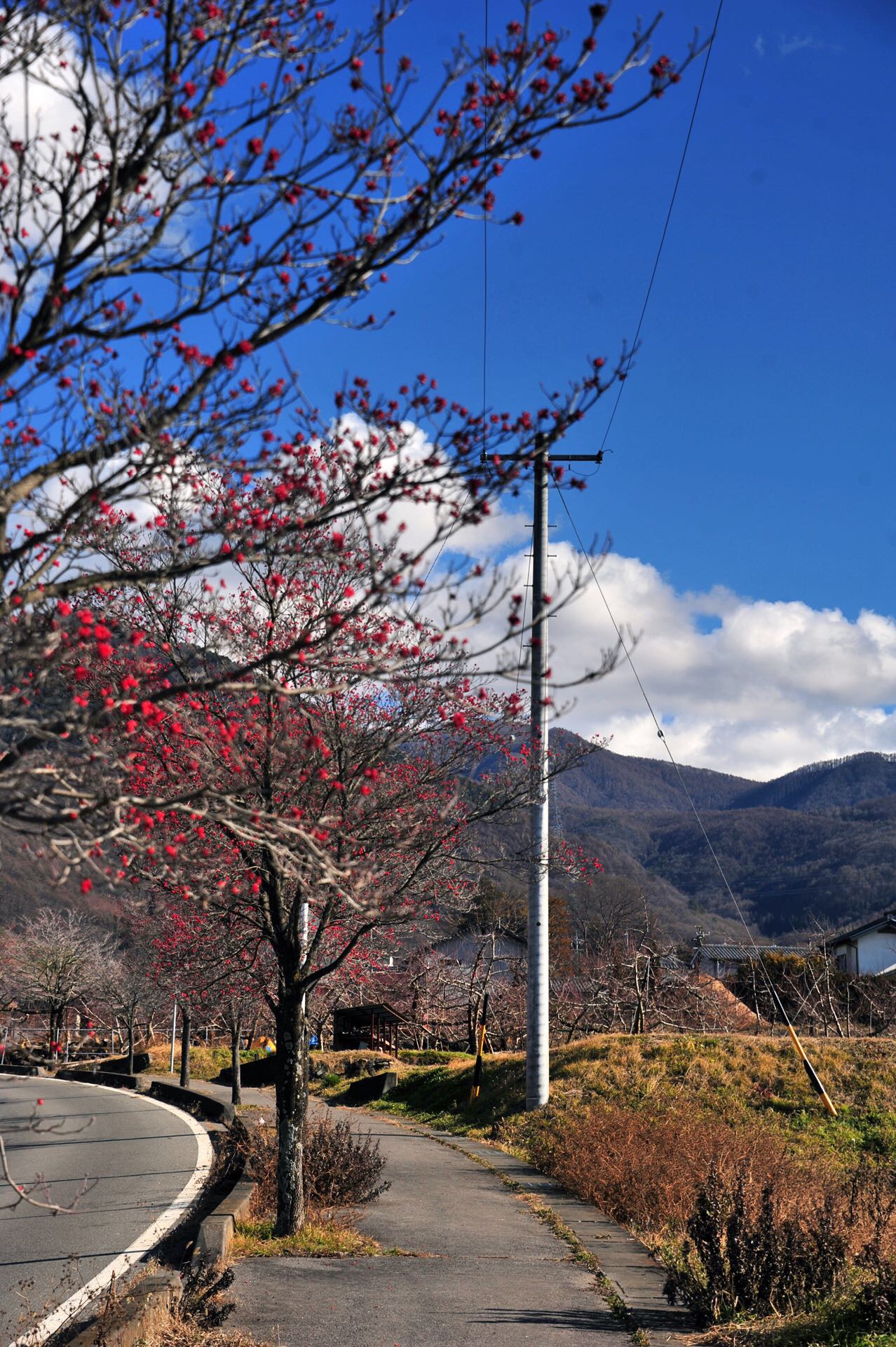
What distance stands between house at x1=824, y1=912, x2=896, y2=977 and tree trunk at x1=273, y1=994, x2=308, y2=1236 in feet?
178

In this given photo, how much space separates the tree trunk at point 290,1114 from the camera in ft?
31.9

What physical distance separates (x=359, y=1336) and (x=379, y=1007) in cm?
3962

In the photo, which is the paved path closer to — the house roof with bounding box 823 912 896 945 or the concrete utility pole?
the concrete utility pole

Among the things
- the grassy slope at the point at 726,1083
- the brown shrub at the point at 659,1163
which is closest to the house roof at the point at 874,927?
the grassy slope at the point at 726,1083

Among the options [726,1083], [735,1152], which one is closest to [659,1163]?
[735,1152]

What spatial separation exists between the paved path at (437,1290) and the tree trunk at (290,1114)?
712 millimetres

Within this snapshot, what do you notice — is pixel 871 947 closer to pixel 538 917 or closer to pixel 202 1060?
pixel 202 1060

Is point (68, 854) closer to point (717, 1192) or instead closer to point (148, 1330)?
point (148, 1330)

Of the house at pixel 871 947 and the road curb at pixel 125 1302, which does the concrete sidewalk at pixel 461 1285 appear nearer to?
the road curb at pixel 125 1302

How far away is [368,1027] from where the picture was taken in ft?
157

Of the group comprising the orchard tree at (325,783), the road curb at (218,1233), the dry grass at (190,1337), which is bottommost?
the road curb at (218,1233)

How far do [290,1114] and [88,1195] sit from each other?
6.46 meters

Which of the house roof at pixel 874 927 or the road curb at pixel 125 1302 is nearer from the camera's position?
the road curb at pixel 125 1302

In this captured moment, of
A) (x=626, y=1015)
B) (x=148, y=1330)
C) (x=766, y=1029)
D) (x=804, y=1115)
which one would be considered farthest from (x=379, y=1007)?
(x=148, y=1330)
